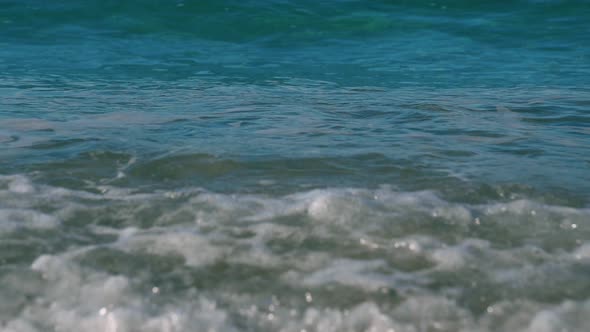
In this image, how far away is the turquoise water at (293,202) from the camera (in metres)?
2.37

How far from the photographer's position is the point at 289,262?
2654 millimetres

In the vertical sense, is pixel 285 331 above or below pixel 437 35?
above

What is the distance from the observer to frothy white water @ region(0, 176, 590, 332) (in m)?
2.31

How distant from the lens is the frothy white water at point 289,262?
231 cm

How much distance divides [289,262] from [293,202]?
629 mm

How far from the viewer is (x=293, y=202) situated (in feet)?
10.7

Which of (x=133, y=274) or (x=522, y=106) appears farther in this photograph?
(x=522, y=106)

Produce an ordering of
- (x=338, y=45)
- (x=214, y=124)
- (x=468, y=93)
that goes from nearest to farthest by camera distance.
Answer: (x=214, y=124), (x=468, y=93), (x=338, y=45)

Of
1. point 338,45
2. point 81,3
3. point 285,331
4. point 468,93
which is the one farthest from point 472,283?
point 81,3

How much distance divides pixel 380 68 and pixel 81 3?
19.5 ft

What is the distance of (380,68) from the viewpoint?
27.0 ft

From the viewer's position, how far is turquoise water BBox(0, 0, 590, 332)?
237 centimetres

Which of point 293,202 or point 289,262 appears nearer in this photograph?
point 289,262

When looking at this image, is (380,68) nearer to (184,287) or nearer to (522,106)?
(522,106)
